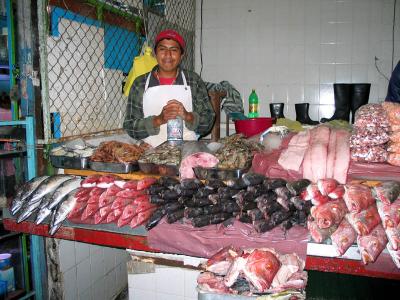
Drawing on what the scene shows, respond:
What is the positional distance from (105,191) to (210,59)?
487 centimetres

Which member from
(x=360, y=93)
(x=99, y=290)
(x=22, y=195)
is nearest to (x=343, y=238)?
(x=22, y=195)

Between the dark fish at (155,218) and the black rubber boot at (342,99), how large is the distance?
4.03m

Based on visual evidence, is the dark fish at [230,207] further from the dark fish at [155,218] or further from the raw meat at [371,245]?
the raw meat at [371,245]

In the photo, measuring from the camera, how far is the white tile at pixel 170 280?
2.95 metres

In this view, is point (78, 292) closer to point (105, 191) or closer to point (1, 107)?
point (105, 191)

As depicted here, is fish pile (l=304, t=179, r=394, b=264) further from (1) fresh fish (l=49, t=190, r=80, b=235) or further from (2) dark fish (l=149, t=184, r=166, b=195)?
(1) fresh fish (l=49, t=190, r=80, b=235)

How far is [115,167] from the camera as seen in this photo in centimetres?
296

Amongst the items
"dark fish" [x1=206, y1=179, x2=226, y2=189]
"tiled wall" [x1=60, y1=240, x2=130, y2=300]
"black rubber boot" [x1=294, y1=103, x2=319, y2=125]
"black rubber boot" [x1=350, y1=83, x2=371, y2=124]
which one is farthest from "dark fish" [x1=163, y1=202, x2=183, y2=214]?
"black rubber boot" [x1=350, y1=83, x2=371, y2=124]

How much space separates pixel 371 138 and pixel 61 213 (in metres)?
2.29

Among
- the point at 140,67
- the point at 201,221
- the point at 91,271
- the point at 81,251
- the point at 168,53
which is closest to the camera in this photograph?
the point at 201,221

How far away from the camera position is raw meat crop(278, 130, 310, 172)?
240 centimetres

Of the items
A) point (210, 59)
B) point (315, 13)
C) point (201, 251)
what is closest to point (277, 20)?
point (315, 13)

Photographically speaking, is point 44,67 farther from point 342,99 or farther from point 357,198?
point 342,99

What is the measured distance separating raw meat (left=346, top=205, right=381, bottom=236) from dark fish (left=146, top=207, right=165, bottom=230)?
1171 millimetres
